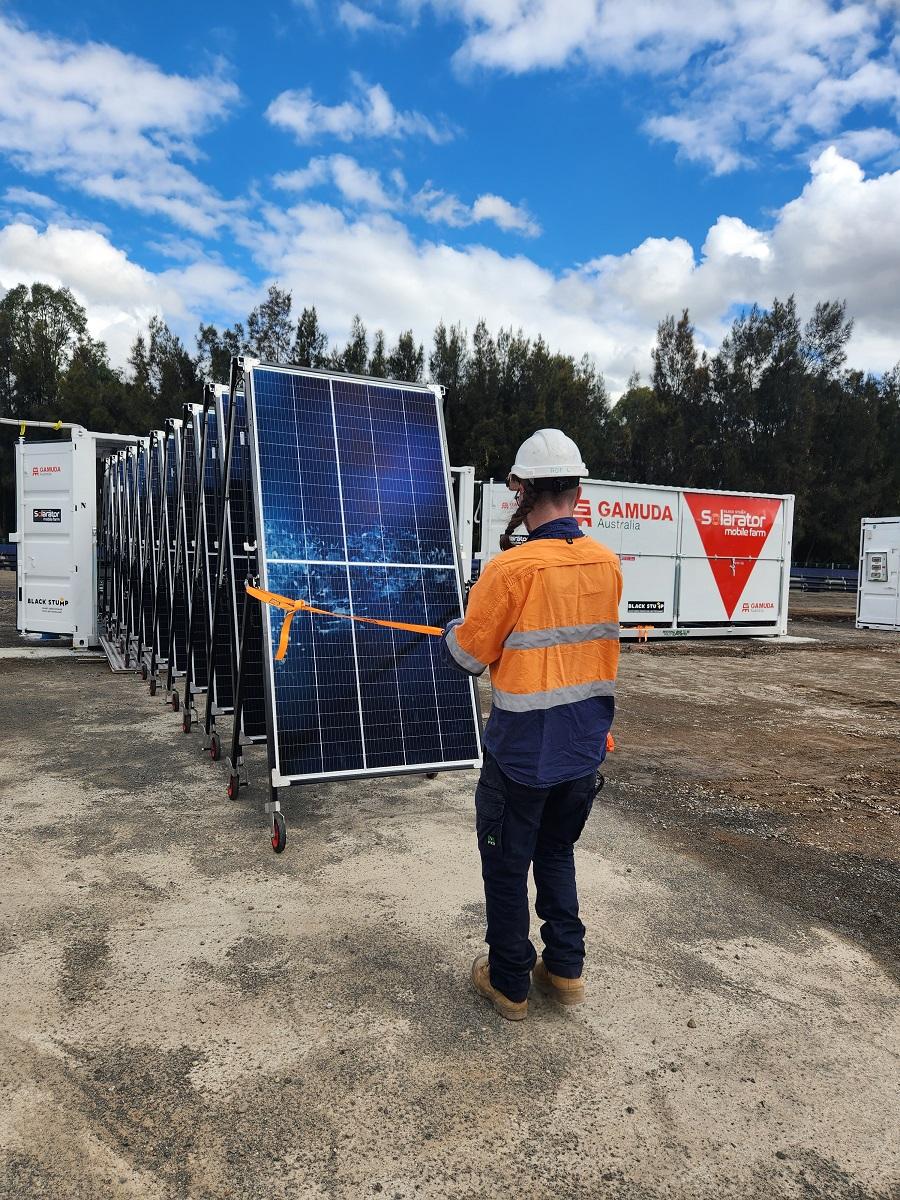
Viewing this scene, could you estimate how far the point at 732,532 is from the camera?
16.7 meters

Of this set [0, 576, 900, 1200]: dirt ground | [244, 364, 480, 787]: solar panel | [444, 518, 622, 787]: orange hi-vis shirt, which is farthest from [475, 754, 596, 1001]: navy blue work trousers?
[244, 364, 480, 787]: solar panel

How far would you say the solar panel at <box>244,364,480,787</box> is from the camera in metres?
4.81

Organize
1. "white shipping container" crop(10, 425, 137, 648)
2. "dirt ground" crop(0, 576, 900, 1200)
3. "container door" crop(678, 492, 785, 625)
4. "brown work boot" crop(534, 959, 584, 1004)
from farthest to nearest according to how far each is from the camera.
A: "container door" crop(678, 492, 785, 625) → "white shipping container" crop(10, 425, 137, 648) → "brown work boot" crop(534, 959, 584, 1004) → "dirt ground" crop(0, 576, 900, 1200)

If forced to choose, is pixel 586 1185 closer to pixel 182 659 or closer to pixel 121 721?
pixel 121 721

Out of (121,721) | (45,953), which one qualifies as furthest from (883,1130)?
(121,721)

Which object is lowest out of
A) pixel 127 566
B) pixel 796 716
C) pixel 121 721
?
pixel 796 716

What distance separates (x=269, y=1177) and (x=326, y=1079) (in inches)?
16.2

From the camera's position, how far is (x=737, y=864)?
15.2 feet

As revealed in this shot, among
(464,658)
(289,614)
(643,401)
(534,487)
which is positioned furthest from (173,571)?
(643,401)

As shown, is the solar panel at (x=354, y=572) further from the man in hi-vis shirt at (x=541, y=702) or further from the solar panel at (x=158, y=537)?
the solar panel at (x=158, y=537)

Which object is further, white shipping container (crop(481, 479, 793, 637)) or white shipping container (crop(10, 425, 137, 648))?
white shipping container (crop(481, 479, 793, 637))

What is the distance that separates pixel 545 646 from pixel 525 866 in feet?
2.70

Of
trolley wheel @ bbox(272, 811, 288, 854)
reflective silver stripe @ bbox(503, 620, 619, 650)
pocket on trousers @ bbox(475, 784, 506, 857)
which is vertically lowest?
trolley wheel @ bbox(272, 811, 288, 854)

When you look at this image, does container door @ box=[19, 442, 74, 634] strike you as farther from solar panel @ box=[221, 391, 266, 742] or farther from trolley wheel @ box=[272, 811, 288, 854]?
trolley wheel @ box=[272, 811, 288, 854]
